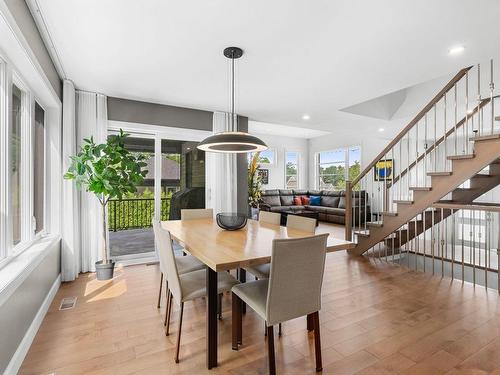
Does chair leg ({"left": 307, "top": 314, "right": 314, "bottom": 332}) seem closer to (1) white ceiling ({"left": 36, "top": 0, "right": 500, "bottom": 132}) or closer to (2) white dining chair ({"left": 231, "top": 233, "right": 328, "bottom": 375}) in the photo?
(2) white dining chair ({"left": 231, "top": 233, "right": 328, "bottom": 375})

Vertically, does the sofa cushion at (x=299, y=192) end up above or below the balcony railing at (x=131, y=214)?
above

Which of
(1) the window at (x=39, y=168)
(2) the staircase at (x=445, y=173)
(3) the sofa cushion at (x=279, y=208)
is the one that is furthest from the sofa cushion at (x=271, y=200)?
(1) the window at (x=39, y=168)

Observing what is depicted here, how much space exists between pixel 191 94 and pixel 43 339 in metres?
3.14

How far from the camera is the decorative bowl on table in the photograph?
263cm

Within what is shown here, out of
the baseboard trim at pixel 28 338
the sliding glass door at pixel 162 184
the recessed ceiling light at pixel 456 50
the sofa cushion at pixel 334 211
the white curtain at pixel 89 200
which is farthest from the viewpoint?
the sofa cushion at pixel 334 211

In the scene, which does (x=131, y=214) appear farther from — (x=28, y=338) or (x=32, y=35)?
(x=32, y=35)

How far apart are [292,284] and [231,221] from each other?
3.69ft

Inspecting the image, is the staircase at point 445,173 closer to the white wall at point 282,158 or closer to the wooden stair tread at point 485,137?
the wooden stair tread at point 485,137

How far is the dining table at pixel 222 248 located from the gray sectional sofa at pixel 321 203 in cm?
536

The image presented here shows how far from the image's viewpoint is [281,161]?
32.0 feet

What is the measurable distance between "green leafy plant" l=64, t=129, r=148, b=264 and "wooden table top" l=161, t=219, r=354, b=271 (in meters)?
0.86

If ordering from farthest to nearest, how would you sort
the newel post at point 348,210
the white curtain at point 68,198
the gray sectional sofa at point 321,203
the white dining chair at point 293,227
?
1. the gray sectional sofa at point 321,203
2. the newel post at point 348,210
3. the white curtain at point 68,198
4. the white dining chair at point 293,227

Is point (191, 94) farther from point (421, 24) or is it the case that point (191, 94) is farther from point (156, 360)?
point (156, 360)

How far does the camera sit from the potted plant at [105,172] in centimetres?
322
